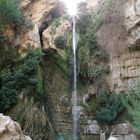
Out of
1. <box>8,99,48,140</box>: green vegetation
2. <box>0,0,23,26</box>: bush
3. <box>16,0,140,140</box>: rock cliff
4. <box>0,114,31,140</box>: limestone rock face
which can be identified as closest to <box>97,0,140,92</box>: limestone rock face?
<box>16,0,140,140</box>: rock cliff

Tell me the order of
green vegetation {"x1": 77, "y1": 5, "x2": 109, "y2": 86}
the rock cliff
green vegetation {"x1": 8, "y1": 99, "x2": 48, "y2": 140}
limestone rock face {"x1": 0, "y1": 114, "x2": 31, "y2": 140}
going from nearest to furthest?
1. limestone rock face {"x1": 0, "y1": 114, "x2": 31, "y2": 140}
2. green vegetation {"x1": 8, "y1": 99, "x2": 48, "y2": 140}
3. the rock cliff
4. green vegetation {"x1": 77, "y1": 5, "x2": 109, "y2": 86}

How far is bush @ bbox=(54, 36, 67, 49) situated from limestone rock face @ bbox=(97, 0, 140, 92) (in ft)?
4.64

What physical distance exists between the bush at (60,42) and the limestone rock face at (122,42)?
141 centimetres

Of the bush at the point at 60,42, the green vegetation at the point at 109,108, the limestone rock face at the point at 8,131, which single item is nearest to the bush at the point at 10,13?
the bush at the point at 60,42

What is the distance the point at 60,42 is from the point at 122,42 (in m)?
2.55

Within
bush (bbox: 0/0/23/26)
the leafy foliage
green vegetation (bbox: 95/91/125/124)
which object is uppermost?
bush (bbox: 0/0/23/26)

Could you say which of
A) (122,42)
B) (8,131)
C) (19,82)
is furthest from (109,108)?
(8,131)

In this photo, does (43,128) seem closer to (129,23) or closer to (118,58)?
(118,58)

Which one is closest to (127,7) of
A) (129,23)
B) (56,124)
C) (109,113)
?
(129,23)

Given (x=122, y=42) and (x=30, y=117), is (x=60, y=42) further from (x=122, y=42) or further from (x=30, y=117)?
(x=30, y=117)

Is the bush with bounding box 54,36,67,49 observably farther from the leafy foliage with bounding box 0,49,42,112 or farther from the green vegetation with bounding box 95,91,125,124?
the green vegetation with bounding box 95,91,125,124

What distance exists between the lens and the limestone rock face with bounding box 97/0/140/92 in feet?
44.7

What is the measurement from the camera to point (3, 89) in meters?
13.8

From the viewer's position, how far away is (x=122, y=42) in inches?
555
